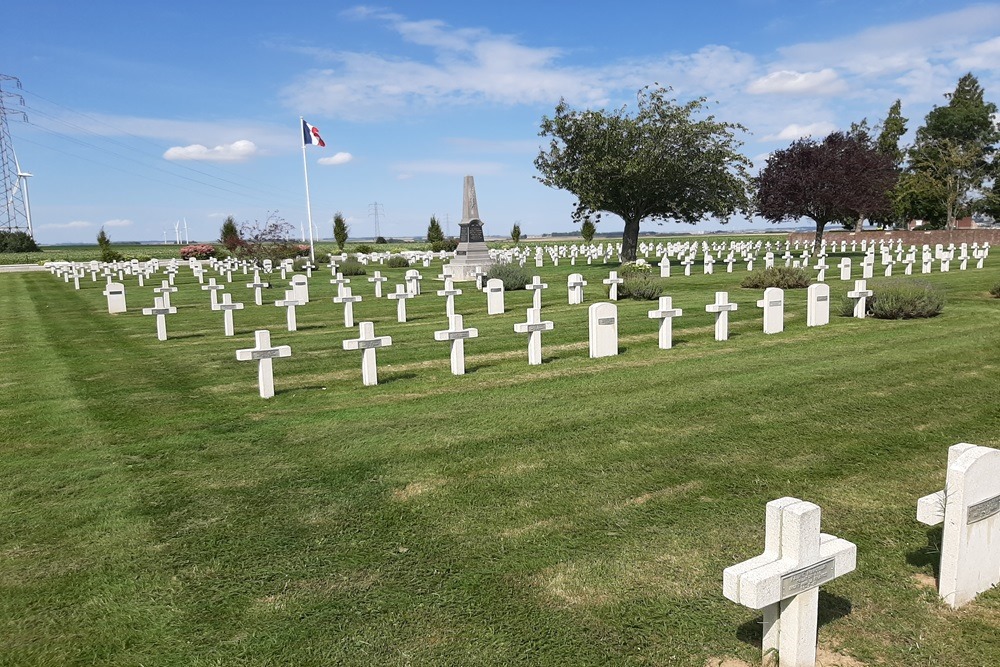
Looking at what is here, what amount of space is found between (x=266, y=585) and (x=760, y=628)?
266 cm

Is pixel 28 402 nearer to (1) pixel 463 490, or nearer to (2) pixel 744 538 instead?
(1) pixel 463 490

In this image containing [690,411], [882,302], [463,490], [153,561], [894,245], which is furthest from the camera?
[894,245]

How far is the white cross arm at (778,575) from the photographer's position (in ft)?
8.93

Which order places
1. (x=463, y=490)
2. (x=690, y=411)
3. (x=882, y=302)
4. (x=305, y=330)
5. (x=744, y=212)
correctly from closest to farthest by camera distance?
(x=463, y=490)
(x=690, y=411)
(x=882, y=302)
(x=305, y=330)
(x=744, y=212)

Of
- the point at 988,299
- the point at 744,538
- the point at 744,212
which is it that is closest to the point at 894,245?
the point at 744,212

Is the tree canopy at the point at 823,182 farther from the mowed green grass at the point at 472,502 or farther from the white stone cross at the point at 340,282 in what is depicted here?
the mowed green grass at the point at 472,502

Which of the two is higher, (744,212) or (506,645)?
(744,212)

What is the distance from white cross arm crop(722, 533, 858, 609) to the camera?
8.93 feet

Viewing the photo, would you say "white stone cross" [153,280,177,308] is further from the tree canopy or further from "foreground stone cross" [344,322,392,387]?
the tree canopy

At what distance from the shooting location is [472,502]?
5.11m


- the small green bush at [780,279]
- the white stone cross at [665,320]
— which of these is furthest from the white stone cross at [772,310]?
the small green bush at [780,279]

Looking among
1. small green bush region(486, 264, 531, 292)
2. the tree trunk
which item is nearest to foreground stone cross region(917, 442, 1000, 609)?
small green bush region(486, 264, 531, 292)

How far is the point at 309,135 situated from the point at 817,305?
133 feet

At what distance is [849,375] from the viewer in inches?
342
